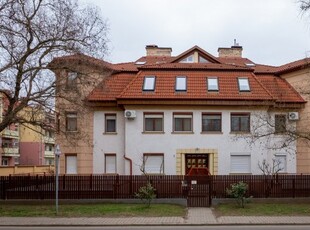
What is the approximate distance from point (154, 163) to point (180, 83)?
18.6 ft

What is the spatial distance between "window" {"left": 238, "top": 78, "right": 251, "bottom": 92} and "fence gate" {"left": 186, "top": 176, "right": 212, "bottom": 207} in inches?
390

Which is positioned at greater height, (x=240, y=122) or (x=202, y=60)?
Result: (x=202, y=60)

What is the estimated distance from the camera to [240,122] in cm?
3006

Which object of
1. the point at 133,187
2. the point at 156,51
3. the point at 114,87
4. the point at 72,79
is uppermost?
the point at 156,51

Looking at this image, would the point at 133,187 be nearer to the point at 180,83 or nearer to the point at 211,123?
the point at 211,123

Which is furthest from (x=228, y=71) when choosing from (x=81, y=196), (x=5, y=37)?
(x=5, y=37)

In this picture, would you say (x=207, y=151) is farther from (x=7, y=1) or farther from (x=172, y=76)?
(x=7, y=1)

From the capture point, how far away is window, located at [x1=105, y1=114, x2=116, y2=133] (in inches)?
1211

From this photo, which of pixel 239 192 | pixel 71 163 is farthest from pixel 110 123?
pixel 239 192

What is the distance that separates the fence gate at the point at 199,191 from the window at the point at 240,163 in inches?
317

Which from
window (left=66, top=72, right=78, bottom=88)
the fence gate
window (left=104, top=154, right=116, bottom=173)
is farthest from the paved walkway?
window (left=104, top=154, right=116, bottom=173)

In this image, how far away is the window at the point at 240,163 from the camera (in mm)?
29688

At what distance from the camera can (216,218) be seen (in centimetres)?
1773

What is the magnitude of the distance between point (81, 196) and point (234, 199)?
25.4ft
